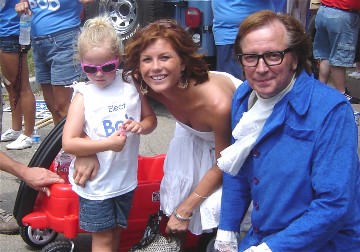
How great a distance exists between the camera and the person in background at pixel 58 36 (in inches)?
159

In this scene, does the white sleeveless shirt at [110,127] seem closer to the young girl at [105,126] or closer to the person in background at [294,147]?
the young girl at [105,126]

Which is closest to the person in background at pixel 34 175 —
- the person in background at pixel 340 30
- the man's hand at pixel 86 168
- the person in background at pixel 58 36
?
the man's hand at pixel 86 168

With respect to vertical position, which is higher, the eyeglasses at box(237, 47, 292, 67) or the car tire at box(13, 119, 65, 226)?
the eyeglasses at box(237, 47, 292, 67)

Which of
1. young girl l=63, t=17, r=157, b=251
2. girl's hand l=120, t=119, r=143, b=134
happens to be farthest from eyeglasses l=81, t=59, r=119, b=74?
girl's hand l=120, t=119, r=143, b=134

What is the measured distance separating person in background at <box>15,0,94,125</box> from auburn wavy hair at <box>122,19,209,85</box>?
160 centimetres

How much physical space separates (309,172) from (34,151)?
10.9ft

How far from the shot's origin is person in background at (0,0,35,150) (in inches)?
184

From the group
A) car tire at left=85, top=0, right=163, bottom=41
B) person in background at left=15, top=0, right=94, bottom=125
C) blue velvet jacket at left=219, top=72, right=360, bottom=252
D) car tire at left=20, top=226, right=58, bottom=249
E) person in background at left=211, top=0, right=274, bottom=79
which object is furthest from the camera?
car tire at left=85, top=0, right=163, bottom=41

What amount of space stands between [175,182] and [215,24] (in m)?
1.60

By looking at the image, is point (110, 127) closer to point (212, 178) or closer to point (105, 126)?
point (105, 126)

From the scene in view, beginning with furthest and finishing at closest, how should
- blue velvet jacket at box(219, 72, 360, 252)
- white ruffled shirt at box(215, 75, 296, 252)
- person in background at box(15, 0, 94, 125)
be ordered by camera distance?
person in background at box(15, 0, 94, 125), white ruffled shirt at box(215, 75, 296, 252), blue velvet jacket at box(219, 72, 360, 252)

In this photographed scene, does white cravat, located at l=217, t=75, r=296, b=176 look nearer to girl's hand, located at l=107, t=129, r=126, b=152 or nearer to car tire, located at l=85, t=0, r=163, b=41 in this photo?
girl's hand, located at l=107, t=129, r=126, b=152

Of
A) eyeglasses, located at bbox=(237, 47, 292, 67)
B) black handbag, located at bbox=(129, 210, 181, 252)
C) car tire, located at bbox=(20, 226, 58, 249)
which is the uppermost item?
eyeglasses, located at bbox=(237, 47, 292, 67)

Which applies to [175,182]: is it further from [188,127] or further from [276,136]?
[276,136]
